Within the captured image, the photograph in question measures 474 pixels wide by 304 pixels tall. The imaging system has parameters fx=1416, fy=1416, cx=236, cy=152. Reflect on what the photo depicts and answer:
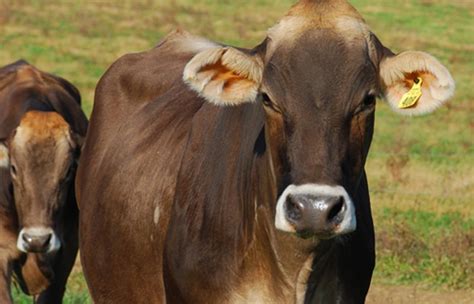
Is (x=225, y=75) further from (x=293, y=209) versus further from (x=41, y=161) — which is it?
(x=41, y=161)

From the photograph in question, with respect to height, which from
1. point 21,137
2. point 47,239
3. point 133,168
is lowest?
point 47,239

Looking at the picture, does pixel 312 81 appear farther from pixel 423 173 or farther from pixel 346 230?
pixel 423 173

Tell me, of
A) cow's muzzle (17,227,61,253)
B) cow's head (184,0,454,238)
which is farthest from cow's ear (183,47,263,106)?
cow's muzzle (17,227,61,253)

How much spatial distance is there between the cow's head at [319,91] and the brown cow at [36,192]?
5333 millimetres

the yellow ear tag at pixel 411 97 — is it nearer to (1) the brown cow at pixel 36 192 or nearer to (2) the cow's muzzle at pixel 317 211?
(2) the cow's muzzle at pixel 317 211

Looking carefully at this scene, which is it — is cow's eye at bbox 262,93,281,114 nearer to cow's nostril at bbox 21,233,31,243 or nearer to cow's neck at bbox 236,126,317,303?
cow's neck at bbox 236,126,317,303

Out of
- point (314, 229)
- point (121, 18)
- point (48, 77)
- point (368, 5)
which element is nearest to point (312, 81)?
point (314, 229)

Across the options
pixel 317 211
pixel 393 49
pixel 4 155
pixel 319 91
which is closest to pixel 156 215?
pixel 319 91

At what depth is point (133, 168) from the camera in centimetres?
807

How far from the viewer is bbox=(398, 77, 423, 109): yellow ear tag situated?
236 inches

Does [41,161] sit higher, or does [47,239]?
[41,161]

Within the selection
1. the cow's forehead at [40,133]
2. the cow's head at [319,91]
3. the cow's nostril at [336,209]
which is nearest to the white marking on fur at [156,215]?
the cow's head at [319,91]

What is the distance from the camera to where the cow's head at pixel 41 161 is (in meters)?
11.6

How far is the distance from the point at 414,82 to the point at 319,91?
0.57 m
